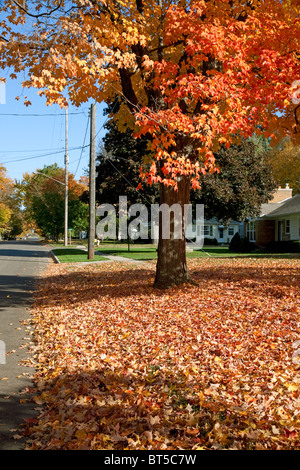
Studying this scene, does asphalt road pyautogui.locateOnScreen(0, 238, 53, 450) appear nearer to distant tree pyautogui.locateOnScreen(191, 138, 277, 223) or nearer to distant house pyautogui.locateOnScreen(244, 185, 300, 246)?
distant tree pyautogui.locateOnScreen(191, 138, 277, 223)

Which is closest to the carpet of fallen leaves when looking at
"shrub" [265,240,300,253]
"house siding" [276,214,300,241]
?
"shrub" [265,240,300,253]

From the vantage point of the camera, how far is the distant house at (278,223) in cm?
3188

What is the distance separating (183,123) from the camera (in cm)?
869

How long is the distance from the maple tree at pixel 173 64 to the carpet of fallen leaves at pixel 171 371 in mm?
2665

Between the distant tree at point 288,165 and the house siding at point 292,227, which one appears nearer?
the house siding at point 292,227

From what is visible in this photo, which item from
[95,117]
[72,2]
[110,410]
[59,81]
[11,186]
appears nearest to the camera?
[110,410]

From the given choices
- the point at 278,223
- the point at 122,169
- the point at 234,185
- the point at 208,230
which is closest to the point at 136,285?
the point at 234,185

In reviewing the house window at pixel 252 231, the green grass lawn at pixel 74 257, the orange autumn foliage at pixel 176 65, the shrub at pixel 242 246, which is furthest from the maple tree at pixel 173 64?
→ the house window at pixel 252 231

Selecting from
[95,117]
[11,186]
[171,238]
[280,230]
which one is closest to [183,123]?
[171,238]

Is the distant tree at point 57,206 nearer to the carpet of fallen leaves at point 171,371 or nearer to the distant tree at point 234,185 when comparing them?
the distant tree at point 234,185

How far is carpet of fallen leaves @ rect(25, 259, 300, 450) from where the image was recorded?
12.3 ft

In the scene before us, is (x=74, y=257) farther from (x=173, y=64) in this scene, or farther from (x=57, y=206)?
(x=57, y=206)

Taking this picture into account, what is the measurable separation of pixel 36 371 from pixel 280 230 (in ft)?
107
